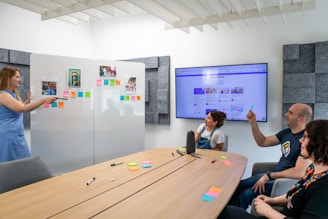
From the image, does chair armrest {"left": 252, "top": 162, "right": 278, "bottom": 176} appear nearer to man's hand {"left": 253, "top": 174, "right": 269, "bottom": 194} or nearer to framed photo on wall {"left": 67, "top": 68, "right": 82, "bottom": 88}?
man's hand {"left": 253, "top": 174, "right": 269, "bottom": 194}

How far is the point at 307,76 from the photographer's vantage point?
3365 millimetres

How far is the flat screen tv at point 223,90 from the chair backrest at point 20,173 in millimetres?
2550

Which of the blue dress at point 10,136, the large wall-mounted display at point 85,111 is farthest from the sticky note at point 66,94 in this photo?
the blue dress at point 10,136

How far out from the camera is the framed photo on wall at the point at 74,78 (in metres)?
3.54

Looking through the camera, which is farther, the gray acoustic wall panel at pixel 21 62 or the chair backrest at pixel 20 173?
the gray acoustic wall panel at pixel 21 62

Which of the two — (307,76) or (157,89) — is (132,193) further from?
(157,89)

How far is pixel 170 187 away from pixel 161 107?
2756mm

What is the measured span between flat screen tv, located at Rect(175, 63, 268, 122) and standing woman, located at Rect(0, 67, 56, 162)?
2.25m

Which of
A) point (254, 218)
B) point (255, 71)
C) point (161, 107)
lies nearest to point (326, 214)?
point (254, 218)

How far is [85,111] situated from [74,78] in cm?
49

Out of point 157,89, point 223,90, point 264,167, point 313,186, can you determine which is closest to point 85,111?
point 157,89

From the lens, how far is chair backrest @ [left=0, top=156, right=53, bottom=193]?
1792 millimetres

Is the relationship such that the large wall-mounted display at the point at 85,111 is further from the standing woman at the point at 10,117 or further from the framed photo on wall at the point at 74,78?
the standing woman at the point at 10,117

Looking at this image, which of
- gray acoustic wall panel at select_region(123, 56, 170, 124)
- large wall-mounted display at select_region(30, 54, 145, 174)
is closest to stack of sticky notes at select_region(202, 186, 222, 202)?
large wall-mounted display at select_region(30, 54, 145, 174)
